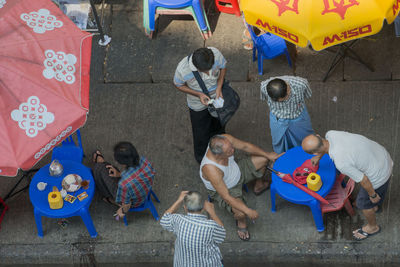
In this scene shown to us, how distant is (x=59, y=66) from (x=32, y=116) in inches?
23.4

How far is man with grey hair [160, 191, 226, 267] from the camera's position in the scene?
596 centimetres

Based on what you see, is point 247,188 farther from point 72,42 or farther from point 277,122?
point 72,42

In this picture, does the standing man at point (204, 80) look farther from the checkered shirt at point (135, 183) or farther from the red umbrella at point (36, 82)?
the red umbrella at point (36, 82)

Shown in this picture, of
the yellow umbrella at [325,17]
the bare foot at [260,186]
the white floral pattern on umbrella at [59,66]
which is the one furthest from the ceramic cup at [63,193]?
the yellow umbrella at [325,17]

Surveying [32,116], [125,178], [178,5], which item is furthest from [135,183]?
[178,5]

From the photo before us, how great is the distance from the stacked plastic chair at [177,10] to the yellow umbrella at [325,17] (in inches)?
66.0

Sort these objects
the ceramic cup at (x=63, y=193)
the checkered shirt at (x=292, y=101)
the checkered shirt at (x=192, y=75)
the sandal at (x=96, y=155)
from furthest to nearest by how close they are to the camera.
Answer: the sandal at (x=96, y=155), the ceramic cup at (x=63, y=193), the checkered shirt at (x=192, y=75), the checkered shirt at (x=292, y=101)

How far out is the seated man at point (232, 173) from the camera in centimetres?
659

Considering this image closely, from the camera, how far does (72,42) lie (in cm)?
667

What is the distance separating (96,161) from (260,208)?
1927 millimetres

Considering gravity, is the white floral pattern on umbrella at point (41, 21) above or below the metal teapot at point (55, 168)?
above

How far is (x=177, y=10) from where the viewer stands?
28.7ft

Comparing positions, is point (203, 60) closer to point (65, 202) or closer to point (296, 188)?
point (296, 188)

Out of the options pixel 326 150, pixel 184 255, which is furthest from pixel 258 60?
pixel 184 255
